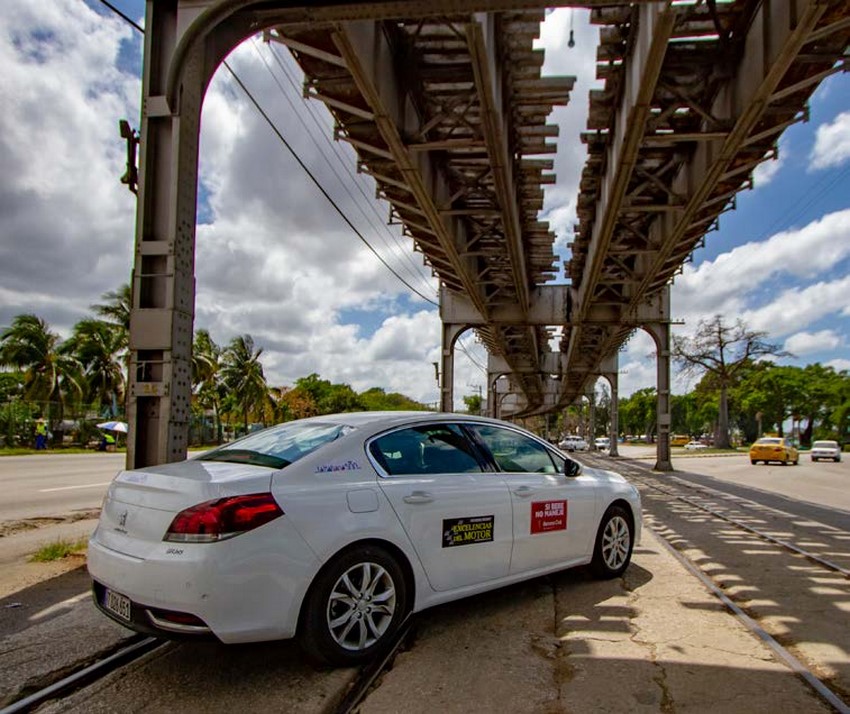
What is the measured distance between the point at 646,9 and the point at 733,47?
2186 mm

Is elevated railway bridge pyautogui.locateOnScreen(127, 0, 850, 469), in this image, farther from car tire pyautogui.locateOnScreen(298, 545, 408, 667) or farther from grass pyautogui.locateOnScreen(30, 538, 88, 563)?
car tire pyautogui.locateOnScreen(298, 545, 408, 667)

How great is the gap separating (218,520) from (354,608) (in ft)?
3.08

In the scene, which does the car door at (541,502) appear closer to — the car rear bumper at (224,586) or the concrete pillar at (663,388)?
the car rear bumper at (224,586)

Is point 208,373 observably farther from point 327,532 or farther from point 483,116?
point 327,532

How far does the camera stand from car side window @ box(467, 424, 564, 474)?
4.98 m

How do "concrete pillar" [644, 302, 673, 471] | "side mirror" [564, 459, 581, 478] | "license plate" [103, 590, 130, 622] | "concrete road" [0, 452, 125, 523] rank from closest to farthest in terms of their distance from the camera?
1. "license plate" [103, 590, 130, 622]
2. "side mirror" [564, 459, 581, 478]
3. "concrete road" [0, 452, 125, 523]
4. "concrete pillar" [644, 302, 673, 471]

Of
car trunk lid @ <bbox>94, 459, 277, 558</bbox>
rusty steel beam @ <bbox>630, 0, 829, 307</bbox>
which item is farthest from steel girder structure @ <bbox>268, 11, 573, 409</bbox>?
car trunk lid @ <bbox>94, 459, 277, 558</bbox>

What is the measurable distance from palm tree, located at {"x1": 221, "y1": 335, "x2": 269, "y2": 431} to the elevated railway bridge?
42329 millimetres

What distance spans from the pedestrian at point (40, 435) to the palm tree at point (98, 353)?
900cm

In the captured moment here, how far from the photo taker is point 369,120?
1016 centimetres

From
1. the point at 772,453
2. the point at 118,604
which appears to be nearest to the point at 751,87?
the point at 118,604

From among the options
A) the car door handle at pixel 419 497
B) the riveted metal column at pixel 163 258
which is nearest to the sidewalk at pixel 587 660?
the car door handle at pixel 419 497

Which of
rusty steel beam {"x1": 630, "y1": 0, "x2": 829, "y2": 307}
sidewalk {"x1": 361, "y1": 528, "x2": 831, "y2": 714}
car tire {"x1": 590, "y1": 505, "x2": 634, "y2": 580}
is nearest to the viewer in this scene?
sidewalk {"x1": 361, "y1": 528, "x2": 831, "y2": 714}

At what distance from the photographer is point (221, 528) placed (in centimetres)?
329
